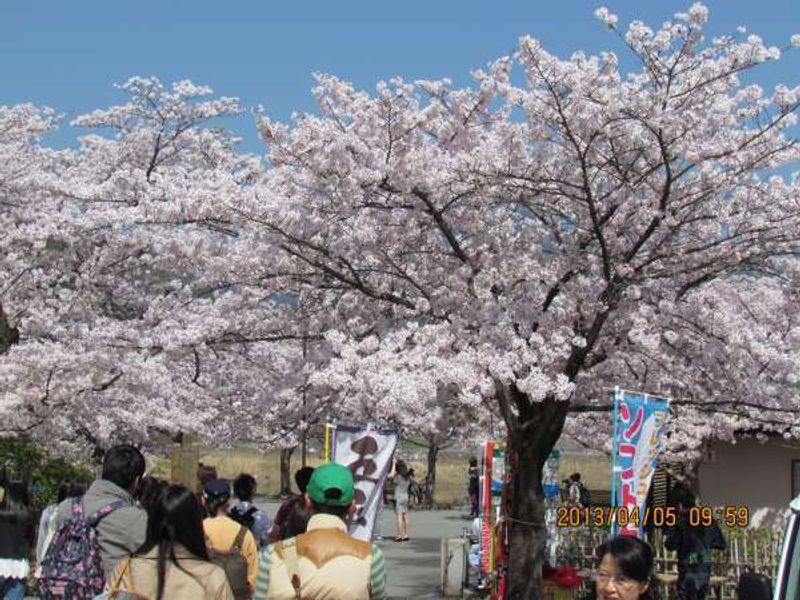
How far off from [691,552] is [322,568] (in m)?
6.92

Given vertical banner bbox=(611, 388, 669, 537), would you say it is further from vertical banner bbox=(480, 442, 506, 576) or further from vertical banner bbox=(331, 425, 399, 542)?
vertical banner bbox=(480, 442, 506, 576)

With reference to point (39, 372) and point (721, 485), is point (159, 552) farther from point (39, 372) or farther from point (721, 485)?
point (721, 485)

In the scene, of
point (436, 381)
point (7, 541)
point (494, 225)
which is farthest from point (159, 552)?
point (494, 225)

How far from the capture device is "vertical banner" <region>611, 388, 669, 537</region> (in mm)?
8922

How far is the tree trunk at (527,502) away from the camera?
10.9 meters

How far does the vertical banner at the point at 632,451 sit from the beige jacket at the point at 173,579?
525 centimetres

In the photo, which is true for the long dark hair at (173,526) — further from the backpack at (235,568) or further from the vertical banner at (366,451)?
the vertical banner at (366,451)

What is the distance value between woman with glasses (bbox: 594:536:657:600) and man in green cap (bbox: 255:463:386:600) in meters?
0.84

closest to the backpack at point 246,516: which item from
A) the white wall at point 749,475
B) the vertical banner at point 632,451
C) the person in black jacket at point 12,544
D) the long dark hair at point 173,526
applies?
the person in black jacket at point 12,544

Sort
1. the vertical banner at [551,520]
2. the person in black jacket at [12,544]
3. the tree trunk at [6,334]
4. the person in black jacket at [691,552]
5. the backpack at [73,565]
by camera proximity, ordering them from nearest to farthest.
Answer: the backpack at [73,565], the person in black jacket at [12,544], the person in black jacket at [691,552], the vertical banner at [551,520], the tree trunk at [6,334]

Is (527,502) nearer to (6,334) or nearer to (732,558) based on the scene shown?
(732,558)

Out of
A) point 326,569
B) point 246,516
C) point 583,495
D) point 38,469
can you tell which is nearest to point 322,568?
point 326,569

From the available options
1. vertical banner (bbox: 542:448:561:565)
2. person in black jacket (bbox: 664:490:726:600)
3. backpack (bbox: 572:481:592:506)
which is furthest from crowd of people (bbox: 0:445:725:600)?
backpack (bbox: 572:481:592:506)

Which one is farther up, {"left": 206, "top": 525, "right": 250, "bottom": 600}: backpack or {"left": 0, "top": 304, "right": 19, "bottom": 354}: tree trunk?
{"left": 0, "top": 304, "right": 19, "bottom": 354}: tree trunk
